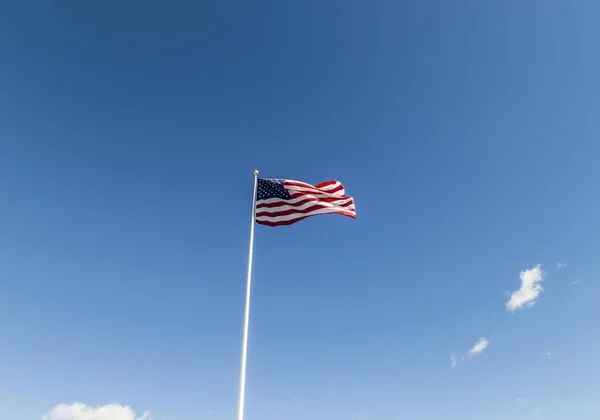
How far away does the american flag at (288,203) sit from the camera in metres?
25.5

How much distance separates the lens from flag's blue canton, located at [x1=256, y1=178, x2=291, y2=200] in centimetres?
2591

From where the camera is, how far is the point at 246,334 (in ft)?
67.2

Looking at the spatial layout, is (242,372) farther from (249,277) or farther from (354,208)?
(354,208)

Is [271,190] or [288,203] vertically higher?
[271,190]

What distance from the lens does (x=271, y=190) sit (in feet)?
85.5

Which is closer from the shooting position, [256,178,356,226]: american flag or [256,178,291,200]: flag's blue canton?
[256,178,356,226]: american flag

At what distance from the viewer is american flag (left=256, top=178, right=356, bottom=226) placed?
2555 centimetres

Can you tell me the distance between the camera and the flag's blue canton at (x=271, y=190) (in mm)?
25906

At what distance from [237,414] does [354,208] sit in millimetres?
13811

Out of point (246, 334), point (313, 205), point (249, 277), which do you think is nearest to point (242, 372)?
point (246, 334)

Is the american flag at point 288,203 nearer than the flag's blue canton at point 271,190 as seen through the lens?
Yes

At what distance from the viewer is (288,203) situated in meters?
25.8

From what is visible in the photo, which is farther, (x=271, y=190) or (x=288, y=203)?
(x=271, y=190)

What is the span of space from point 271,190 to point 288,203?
1.36m
